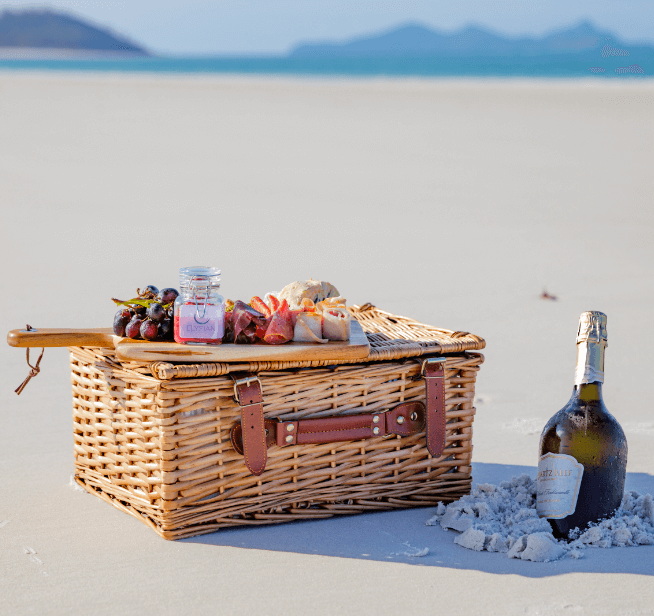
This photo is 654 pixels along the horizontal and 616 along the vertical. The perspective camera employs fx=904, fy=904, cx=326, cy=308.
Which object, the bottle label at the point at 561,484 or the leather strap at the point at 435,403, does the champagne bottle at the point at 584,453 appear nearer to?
the bottle label at the point at 561,484

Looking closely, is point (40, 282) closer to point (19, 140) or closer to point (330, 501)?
point (330, 501)

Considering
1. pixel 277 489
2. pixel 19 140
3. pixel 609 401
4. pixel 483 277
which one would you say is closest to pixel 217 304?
pixel 277 489

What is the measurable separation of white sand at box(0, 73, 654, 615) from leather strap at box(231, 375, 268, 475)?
0.76 feet

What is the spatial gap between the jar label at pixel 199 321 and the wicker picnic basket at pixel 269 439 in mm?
111

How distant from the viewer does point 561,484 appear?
253 cm

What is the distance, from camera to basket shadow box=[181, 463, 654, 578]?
2398mm

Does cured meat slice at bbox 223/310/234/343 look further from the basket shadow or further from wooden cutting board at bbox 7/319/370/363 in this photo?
the basket shadow

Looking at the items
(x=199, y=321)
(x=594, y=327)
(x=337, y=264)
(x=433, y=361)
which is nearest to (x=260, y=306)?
(x=199, y=321)

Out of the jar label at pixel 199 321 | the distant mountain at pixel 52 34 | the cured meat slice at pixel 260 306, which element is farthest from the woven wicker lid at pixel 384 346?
the distant mountain at pixel 52 34

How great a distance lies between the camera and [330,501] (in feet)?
9.12

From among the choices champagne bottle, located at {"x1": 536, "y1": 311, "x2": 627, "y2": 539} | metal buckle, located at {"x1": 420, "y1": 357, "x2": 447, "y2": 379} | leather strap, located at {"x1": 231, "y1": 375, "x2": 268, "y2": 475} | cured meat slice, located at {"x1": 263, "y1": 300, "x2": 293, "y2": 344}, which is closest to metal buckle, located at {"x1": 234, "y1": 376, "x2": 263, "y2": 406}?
leather strap, located at {"x1": 231, "y1": 375, "x2": 268, "y2": 475}

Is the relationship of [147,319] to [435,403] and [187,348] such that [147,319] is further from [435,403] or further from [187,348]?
[435,403]

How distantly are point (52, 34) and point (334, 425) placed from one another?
86.9m

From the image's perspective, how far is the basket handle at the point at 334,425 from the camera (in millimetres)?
2561
